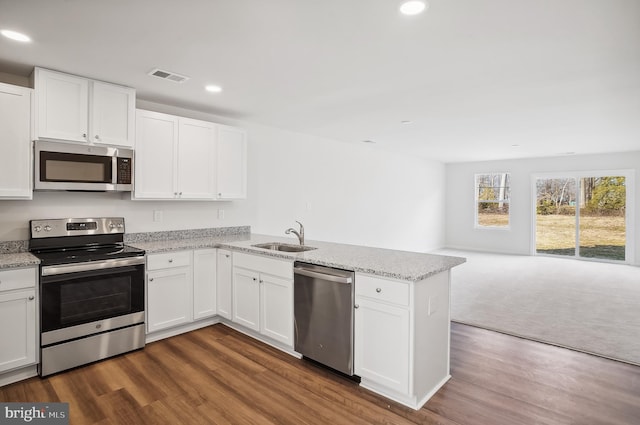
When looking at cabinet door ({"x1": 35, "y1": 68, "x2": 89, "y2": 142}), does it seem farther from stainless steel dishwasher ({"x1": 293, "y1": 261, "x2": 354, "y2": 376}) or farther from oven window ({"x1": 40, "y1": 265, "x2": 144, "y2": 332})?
stainless steel dishwasher ({"x1": 293, "y1": 261, "x2": 354, "y2": 376})

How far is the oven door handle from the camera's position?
2.63 m

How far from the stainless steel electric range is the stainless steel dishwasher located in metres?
1.43

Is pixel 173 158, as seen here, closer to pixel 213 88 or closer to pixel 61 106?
pixel 213 88

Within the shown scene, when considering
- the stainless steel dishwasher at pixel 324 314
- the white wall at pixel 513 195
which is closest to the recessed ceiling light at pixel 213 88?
the stainless steel dishwasher at pixel 324 314

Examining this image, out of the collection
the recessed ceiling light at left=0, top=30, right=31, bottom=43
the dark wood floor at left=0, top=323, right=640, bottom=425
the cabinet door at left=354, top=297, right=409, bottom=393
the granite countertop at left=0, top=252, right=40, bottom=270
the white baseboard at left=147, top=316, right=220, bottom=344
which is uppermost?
the recessed ceiling light at left=0, top=30, right=31, bottom=43

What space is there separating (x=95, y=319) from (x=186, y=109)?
2.37 m

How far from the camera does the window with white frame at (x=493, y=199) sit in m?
8.89

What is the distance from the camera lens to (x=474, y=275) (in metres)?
6.26

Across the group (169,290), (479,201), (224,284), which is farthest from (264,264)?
(479,201)

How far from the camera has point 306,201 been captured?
5.51 m

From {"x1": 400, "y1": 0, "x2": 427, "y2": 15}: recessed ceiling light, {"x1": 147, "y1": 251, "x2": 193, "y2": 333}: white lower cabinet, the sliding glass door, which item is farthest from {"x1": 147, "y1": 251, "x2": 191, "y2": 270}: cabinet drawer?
the sliding glass door

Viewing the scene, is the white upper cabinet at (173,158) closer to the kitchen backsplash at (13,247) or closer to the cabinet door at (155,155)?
the cabinet door at (155,155)

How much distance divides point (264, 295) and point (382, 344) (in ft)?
4.06

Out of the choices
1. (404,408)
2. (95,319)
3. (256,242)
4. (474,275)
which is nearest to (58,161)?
(95,319)
